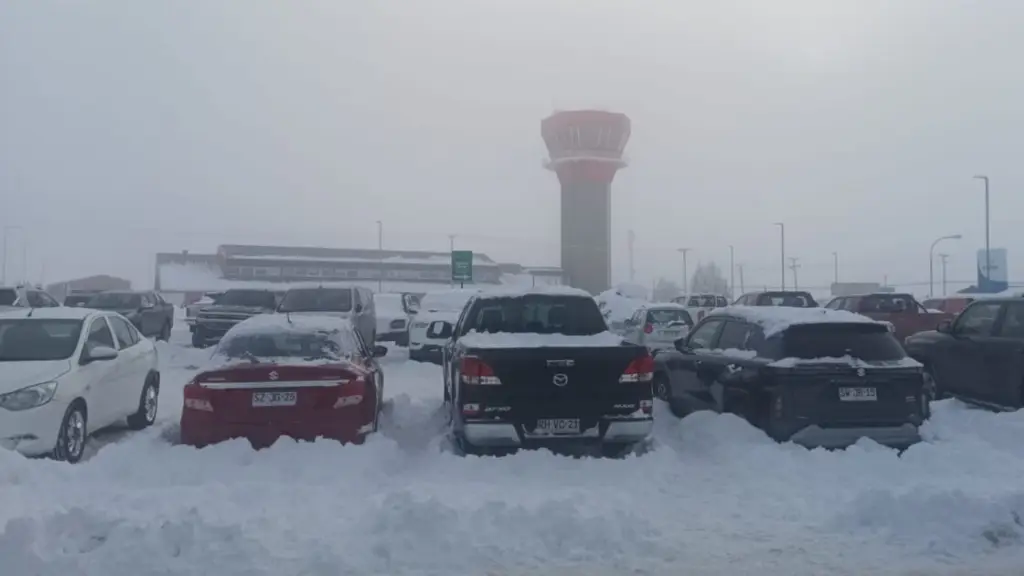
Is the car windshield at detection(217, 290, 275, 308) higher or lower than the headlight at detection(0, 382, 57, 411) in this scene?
higher

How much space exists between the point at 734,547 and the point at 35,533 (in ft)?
15.4

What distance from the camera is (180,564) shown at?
5559 millimetres

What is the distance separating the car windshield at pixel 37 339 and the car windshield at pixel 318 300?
1004cm

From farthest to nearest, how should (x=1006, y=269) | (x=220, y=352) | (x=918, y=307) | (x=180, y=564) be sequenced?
(x=1006, y=269)
(x=918, y=307)
(x=220, y=352)
(x=180, y=564)

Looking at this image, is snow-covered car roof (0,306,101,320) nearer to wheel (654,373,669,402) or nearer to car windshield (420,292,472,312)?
wheel (654,373,669,402)

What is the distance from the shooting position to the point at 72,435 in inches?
358

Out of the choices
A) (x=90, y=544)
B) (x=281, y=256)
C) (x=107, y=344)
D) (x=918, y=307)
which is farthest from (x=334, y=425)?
(x=281, y=256)

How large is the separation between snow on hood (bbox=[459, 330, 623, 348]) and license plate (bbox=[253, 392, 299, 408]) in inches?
68.6

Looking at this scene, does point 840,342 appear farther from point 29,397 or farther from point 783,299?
point 783,299

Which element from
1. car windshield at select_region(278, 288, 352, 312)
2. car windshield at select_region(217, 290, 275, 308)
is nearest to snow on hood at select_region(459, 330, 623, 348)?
car windshield at select_region(278, 288, 352, 312)

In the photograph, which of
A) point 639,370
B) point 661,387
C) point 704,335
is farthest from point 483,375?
point 661,387

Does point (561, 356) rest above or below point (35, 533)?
above

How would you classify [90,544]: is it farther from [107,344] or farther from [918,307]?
[918,307]

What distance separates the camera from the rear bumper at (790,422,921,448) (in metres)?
8.66
